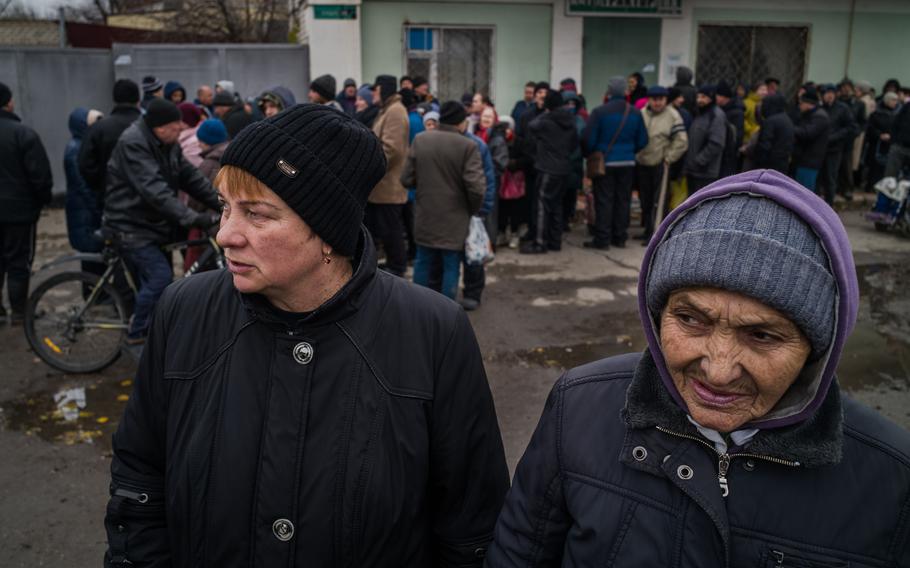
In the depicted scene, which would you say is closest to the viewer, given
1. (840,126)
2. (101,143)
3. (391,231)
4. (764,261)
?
(764,261)

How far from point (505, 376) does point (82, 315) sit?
129 inches

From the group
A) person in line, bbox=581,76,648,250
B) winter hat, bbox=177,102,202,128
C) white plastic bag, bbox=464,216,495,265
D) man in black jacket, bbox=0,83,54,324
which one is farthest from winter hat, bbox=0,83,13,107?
person in line, bbox=581,76,648,250

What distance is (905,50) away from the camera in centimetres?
1653

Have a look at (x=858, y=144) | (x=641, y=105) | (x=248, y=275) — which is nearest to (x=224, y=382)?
(x=248, y=275)

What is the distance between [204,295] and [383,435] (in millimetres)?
611

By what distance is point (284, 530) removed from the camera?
1.81 metres

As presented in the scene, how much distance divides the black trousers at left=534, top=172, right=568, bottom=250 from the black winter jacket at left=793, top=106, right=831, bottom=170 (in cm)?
417

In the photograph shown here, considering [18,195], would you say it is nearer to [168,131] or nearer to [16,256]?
[16,256]

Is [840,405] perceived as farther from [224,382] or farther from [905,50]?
[905,50]

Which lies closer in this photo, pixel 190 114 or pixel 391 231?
pixel 391 231

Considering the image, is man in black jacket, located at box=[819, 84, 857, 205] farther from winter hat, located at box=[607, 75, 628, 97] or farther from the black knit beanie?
the black knit beanie

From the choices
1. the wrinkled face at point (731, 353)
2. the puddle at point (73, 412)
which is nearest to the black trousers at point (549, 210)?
the puddle at point (73, 412)

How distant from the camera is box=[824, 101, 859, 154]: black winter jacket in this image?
1305 cm

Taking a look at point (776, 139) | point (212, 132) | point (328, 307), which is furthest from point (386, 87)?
point (328, 307)
